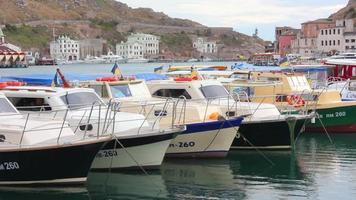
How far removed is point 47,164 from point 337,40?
5329 inches

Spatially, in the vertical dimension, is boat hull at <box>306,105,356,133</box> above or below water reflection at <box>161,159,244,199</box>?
above

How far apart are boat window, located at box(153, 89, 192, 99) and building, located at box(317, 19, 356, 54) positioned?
122 m

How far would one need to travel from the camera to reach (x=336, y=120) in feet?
103

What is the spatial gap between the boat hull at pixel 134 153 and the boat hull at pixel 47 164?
1976 millimetres

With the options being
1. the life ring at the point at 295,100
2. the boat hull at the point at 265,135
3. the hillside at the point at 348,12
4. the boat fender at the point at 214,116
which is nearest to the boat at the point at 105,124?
the boat fender at the point at 214,116

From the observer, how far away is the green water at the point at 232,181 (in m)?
18.5

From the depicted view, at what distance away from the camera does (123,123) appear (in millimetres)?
20234

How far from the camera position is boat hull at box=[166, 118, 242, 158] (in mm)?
22984

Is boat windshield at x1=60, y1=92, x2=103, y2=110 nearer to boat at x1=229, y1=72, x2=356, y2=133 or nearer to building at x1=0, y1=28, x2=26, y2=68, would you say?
boat at x1=229, y1=72, x2=356, y2=133

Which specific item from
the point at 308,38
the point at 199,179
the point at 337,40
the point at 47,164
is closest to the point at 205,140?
the point at 199,179

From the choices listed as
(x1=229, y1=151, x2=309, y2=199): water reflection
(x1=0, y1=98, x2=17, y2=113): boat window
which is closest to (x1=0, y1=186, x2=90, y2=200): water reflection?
(x1=0, y1=98, x2=17, y2=113): boat window

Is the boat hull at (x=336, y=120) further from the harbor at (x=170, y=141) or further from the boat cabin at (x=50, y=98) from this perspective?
the boat cabin at (x=50, y=98)

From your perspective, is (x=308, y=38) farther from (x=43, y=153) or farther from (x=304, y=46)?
(x=43, y=153)

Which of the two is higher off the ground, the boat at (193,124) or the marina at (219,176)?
the boat at (193,124)
